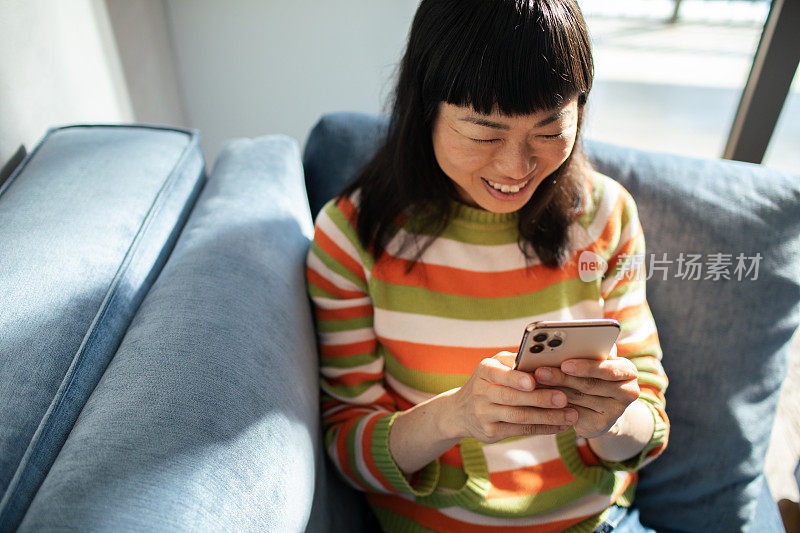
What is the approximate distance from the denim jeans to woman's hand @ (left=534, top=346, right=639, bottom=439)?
0.77ft

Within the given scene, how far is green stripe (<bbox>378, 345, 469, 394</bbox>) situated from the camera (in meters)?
→ 0.89

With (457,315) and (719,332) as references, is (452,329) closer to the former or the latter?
(457,315)

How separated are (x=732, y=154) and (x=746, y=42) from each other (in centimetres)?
323

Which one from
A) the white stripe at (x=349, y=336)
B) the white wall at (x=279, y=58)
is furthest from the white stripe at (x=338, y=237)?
the white wall at (x=279, y=58)

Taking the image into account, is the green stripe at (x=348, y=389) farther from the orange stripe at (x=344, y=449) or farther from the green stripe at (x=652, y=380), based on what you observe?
the green stripe at (x=652, y=380)

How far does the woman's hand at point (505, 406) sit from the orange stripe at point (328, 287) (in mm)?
232

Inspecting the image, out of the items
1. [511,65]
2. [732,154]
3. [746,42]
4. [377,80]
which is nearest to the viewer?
[511,65]

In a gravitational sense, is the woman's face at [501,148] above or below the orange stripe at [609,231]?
above

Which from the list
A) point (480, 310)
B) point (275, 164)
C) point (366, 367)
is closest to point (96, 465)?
point (366, 367)

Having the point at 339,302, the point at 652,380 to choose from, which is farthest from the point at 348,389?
the point at 652,380

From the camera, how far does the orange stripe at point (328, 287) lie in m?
0.91

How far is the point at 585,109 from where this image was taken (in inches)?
33.0

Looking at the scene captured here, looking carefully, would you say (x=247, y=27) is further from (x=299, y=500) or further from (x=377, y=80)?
(x=299, y=500)

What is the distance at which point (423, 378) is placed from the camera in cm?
90
